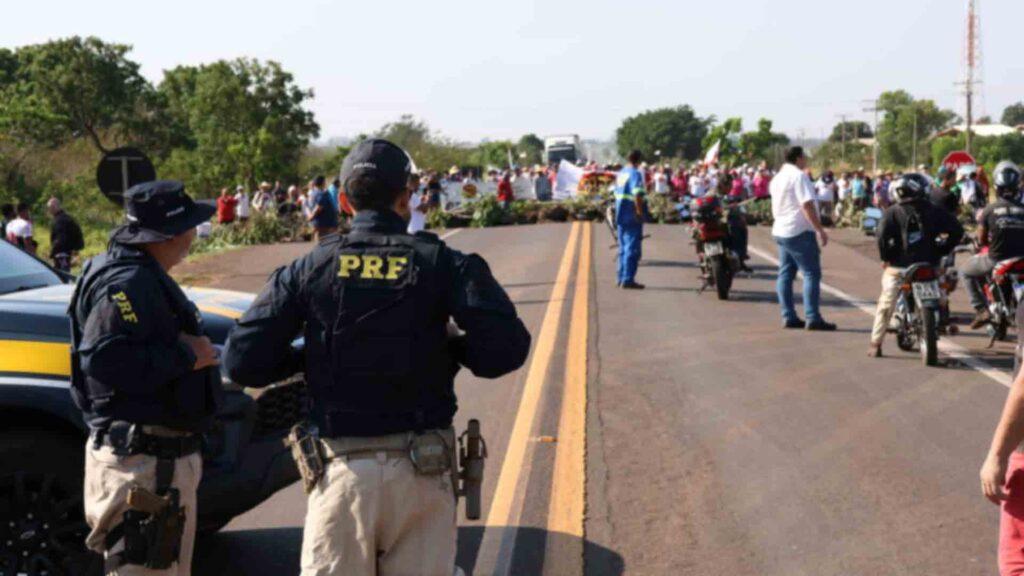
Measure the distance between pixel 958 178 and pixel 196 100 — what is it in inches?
1549

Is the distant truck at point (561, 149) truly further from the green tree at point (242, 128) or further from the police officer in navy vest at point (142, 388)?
the police officer in navy vest at point (142, 388)

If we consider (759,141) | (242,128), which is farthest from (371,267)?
(759,141)

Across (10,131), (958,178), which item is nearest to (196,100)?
(10,131)

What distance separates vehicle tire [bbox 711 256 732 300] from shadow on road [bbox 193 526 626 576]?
391 inches

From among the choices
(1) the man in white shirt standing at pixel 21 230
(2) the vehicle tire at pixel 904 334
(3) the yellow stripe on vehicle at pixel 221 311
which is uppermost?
(3) the yellow stripe on vehicle at pixel 221 311

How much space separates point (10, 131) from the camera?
50219 mm

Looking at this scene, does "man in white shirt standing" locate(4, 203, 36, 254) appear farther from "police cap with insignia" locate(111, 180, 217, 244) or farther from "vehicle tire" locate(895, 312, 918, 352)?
"police cap with insignia" locate(111, 180, 217, 244)

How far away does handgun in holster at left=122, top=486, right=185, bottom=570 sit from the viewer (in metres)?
4.20

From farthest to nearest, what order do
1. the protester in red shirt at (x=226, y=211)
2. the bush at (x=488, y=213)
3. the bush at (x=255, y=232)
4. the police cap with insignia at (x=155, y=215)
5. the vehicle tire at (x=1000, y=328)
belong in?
the bush at (x=488, y=213) < the protester in red shirt at (x=226, y=211) < the bush at (x=255, y=232) < the vehicle tire at (x=1000, y=328) < the police cap with insignia at (x=155, y=215)

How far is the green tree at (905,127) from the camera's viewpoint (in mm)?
107019

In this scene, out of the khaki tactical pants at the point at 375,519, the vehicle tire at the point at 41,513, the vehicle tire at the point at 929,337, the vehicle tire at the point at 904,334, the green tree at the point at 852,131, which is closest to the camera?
the khaki tactical pants at the point at 375,519

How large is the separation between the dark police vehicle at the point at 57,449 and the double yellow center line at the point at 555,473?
1.19m

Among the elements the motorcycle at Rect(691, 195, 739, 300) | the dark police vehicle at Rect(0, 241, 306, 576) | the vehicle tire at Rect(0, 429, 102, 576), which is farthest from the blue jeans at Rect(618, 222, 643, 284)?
the vehicle tire at Rect(0, 429, 102, 576)

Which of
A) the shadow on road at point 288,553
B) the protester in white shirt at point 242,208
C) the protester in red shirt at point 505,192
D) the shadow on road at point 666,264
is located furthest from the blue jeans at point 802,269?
the protester in red shirt at point 505,192
